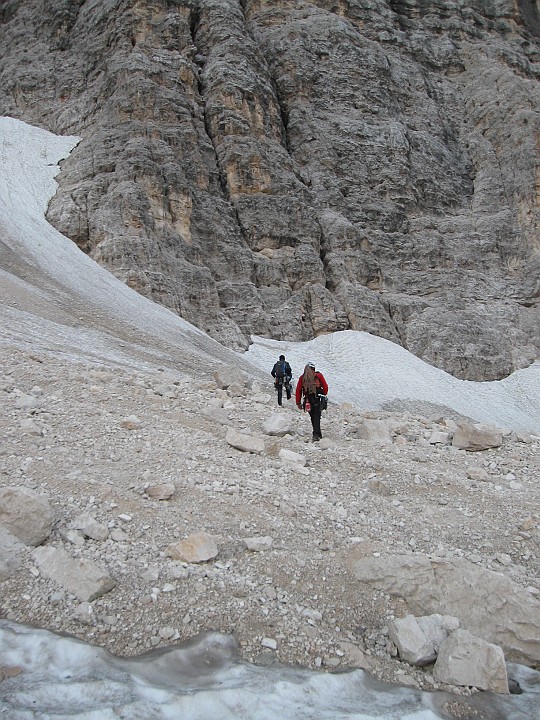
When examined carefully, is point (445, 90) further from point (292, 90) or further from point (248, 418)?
point (248, 418)

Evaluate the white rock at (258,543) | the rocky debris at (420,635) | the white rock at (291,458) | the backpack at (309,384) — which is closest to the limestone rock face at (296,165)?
the backpack at (309,384)

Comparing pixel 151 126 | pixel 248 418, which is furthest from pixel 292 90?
pixel 248 418

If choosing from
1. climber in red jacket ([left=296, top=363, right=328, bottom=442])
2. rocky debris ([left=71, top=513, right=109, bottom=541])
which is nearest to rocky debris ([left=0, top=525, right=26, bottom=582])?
rocky debris ([left=71, top=513, right=109, bottom=541])

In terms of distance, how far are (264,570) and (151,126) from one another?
38916 millimetres

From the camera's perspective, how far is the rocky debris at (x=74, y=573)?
4.45 meters

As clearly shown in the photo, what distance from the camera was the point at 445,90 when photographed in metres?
56.6

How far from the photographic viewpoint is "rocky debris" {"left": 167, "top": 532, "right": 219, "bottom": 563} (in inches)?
198

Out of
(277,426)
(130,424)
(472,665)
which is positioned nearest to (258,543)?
Answer: (472,665)

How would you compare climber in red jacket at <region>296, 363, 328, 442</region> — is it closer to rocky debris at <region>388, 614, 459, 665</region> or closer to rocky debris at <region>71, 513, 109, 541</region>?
rocky debris at <region>71, 513, 109, 541</region>

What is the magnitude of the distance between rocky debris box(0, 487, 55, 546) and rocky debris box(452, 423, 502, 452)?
286 inches

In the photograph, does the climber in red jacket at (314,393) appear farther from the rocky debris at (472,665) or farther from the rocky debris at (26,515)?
the rocky debris at (472,665)

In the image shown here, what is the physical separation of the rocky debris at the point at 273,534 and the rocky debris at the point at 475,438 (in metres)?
0.23

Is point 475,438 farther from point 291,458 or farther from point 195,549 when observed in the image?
point 195,549

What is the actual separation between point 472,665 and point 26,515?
4.15 meters
